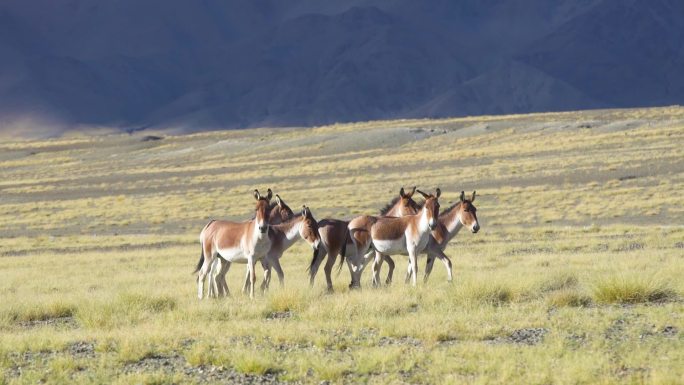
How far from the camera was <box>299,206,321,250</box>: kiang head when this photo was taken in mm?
18438

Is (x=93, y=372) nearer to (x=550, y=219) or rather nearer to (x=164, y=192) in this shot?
(x=550, y=219)

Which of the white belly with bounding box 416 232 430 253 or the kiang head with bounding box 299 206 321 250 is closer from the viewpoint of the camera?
the white belly with bounding box 416 232 430 253

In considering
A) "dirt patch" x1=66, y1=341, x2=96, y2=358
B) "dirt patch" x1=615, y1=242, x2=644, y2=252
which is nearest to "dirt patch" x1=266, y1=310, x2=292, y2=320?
"dirt patch" x1=66, y1=341, x2=96, y2=358

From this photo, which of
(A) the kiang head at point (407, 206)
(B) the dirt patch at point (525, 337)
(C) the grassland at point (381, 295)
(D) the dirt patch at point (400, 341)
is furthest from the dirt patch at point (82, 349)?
(A) the kiang head at point (407, 206)

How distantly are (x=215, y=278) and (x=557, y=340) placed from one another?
26.8ft

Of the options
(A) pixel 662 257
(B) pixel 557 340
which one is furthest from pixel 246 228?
(A) pixel 662 257

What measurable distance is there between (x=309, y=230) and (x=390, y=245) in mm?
1451

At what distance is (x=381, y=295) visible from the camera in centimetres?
1595

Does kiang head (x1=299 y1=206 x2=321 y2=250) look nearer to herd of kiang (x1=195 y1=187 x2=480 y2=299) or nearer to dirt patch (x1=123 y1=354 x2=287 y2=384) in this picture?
herd of kiang (x1=195 y1=187 x2=480 y2=299)

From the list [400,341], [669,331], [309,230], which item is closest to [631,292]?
[669,331]

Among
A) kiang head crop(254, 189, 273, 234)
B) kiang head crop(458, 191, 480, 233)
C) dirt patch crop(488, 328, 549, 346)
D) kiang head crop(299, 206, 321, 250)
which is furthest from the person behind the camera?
kiang head crop(458, 191, 480, 233)

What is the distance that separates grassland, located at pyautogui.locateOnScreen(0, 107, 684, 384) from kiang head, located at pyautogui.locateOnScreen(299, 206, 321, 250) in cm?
81

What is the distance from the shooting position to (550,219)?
41906 mm

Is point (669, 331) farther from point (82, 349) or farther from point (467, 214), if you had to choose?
point (467, 214)
